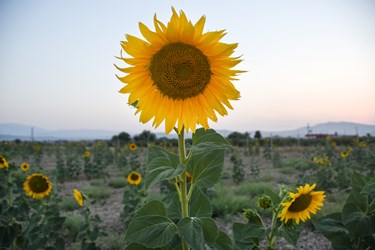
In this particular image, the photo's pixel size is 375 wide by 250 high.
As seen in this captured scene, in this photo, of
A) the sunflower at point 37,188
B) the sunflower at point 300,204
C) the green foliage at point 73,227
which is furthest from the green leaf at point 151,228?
the green foliage at point 73,227

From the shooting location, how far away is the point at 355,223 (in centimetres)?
208

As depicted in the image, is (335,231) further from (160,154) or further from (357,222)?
(160,154)

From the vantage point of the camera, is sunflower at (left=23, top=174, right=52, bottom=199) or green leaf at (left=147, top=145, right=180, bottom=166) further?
sunflower at (left=23, top=174, right=52, bottom=199)

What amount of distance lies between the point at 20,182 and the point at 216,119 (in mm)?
3629

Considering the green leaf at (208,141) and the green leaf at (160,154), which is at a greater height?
the green leaf at (208,141)

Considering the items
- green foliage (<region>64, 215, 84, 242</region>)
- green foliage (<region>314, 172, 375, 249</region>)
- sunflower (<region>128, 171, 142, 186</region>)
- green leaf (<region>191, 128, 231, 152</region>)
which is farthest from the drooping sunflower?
sunflower (<region>128, 171, 142, 186</region>)

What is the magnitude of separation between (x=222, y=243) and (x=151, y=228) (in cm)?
33

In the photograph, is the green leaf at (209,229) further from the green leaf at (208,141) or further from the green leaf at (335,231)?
the green leaf at (335,231)

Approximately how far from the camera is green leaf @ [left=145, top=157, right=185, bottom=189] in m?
1.20

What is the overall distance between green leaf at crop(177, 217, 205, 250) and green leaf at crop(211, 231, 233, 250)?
19cm

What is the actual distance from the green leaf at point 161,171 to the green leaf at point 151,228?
0.60 feet

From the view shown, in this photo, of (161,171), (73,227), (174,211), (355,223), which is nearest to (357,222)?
(355,223)

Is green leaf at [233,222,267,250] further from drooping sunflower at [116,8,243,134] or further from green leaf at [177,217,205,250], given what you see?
drooping sunflower at [116,8,243,134]

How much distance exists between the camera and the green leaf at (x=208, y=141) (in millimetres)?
1272
